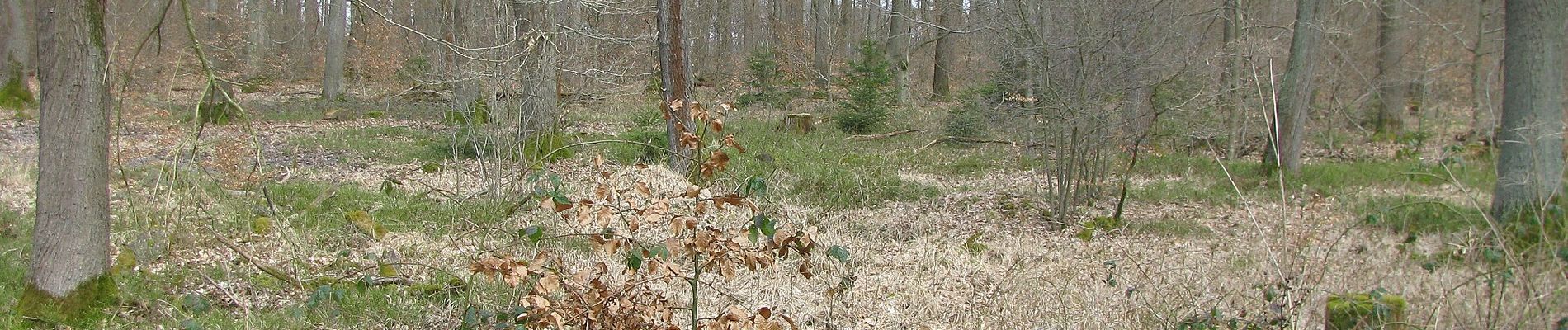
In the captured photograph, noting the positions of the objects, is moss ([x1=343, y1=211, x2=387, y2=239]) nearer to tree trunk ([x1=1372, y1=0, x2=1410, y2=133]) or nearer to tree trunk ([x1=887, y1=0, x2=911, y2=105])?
tree trunk ([x1=887, y1=0, x2=911, y2=105])

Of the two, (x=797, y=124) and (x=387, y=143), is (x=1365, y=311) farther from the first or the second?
(x=387, y=143)

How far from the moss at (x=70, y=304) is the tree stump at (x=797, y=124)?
1134 centimetres

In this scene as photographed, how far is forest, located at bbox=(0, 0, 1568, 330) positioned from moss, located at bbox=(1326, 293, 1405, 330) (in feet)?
0.07

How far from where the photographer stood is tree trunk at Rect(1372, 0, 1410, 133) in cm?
1716

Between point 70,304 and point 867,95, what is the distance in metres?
12.2

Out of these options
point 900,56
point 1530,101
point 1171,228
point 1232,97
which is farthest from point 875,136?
point 1530,101

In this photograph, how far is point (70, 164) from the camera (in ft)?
16.4

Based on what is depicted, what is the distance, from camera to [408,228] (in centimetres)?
817

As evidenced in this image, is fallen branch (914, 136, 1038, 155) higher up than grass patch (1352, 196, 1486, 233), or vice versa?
fallen branch (914, 136, 1038, 155)

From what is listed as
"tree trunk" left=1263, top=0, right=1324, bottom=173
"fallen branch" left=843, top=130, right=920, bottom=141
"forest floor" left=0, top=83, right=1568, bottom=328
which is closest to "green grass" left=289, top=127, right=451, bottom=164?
"forest floor" left=0, top=83, right=1568, bottom=328

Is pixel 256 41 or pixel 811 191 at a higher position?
pixel 256 41

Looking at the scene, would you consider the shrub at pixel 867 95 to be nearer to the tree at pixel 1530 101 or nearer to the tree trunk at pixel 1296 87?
the tree trunk at pixel 1296 87

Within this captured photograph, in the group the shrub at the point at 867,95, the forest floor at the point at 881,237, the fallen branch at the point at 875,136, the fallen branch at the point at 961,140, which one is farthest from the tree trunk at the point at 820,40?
the forest floor at the point at 881,237

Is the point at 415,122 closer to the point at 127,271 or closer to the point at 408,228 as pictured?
the point at 408,228
